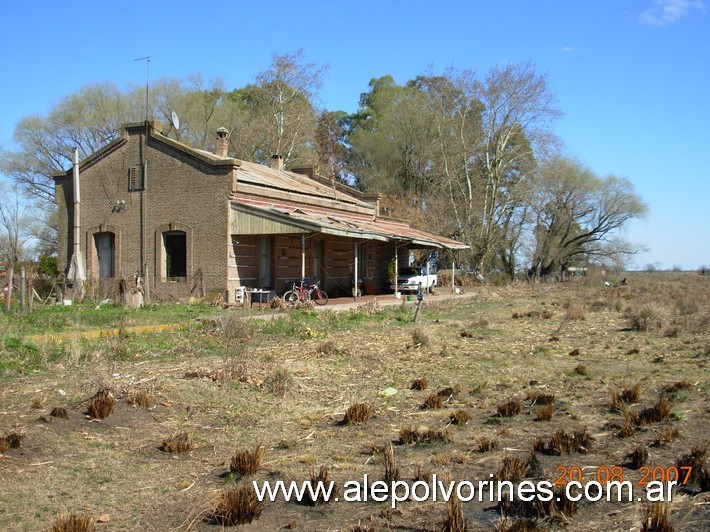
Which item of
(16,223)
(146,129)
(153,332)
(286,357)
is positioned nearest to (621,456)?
A: (286,357)

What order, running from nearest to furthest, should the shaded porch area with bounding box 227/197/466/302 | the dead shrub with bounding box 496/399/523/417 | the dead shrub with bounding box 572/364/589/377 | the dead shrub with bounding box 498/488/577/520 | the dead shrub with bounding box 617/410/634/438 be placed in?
the dead shrub with bounding box 498/488/577/520
the dead shrub with bounding box 617/410/634/438
the dead shrub with bounding box 496/399/523/417
the dead shrub with bounding box 572/364/589/377
the shaded porch area with bounding box 227/197/466/302

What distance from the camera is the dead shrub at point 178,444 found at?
6.91 meters

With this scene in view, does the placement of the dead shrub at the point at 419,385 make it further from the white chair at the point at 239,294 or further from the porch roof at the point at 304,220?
the white chair at the point at 239,294

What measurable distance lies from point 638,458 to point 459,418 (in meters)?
2.30

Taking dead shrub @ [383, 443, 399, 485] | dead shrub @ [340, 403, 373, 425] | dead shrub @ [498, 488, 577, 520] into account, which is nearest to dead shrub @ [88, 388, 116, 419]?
dead shrub @ [340, 403, 373, 425]

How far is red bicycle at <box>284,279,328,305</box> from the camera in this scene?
23.9m

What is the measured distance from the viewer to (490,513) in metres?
5.31

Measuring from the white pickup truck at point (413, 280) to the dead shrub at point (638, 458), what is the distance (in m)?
26.5

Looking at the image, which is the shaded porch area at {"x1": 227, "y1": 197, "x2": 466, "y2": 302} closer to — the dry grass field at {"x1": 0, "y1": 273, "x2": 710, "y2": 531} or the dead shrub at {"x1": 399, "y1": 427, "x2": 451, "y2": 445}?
the dry grass field at {"x1": 0, "y1": 273, "x2": 710, "y2": 531}

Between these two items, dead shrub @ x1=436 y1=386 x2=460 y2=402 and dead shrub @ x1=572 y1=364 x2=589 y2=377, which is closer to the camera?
dead shrub @ x1=436 y1=386 x2=460 y2=402

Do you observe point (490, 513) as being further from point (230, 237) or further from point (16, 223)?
point (16, 223)

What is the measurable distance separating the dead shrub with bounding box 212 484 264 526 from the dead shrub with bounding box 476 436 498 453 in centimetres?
261

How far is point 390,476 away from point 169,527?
193 cm

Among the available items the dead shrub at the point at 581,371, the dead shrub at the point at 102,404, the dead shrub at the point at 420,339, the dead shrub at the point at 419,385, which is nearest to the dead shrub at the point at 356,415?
the dead shrub at the point at 419,385
